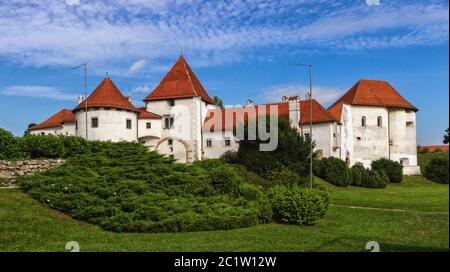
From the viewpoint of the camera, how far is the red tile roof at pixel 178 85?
2854 centimetres

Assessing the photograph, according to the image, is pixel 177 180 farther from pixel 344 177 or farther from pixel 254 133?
pixel 344 177

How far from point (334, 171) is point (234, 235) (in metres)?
20.3

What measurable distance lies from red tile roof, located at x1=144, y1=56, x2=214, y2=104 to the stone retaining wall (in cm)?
1503

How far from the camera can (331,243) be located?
791 cm

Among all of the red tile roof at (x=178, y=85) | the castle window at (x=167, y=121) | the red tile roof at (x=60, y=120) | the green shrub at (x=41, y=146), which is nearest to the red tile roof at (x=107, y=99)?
the castle window at (x=167, y=121)

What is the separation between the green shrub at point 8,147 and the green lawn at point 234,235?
2454 millimetres

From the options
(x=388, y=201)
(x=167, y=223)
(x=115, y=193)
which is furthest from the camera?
(x=388, y=201)

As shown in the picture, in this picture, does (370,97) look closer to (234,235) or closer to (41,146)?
(234,235)

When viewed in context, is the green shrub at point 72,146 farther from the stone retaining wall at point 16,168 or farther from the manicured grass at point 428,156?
the manicured grass at point 428,156

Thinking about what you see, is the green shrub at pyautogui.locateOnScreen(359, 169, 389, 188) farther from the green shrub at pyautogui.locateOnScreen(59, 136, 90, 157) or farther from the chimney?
the green shrub at pyautogui.locateOnScreen(59, 136, 90, 157)

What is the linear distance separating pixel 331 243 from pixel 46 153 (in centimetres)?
1186

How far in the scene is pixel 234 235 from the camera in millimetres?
8922

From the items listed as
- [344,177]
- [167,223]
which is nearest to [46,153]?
[167,223]

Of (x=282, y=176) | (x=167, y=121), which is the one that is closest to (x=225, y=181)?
(x=282, y=176)
